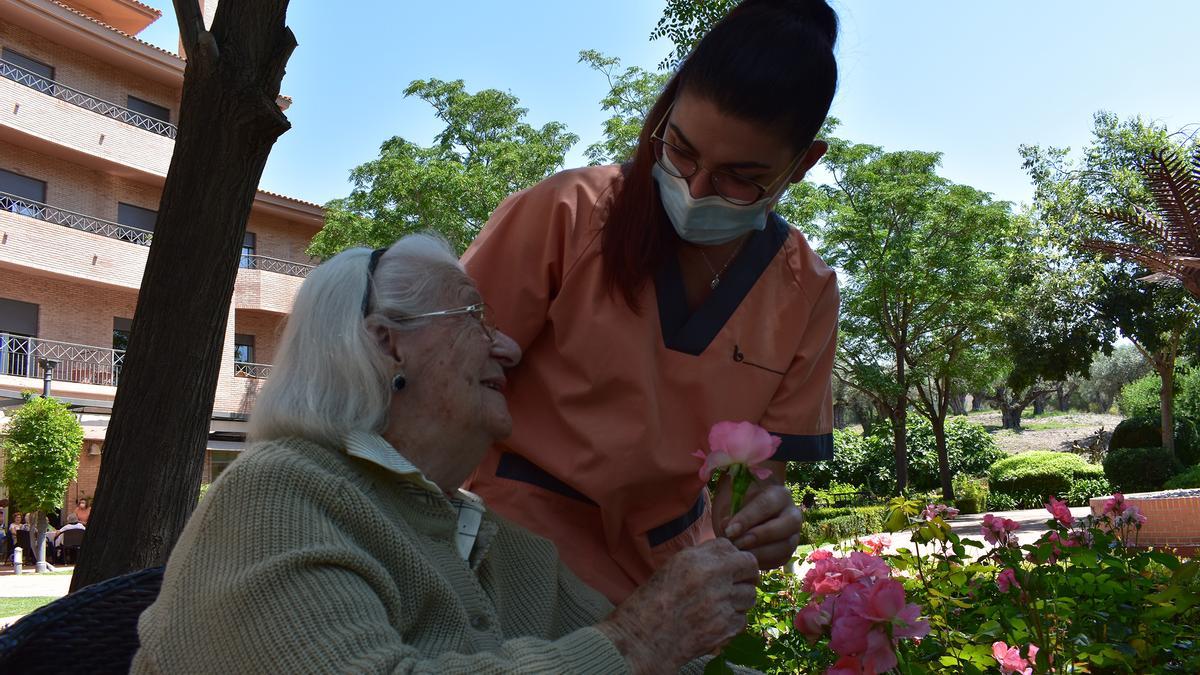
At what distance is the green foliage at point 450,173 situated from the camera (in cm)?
1836

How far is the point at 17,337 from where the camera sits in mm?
21344

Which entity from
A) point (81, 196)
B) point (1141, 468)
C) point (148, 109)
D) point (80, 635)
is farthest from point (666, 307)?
point (148, 109)

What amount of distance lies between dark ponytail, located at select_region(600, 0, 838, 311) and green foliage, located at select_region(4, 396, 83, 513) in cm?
1784

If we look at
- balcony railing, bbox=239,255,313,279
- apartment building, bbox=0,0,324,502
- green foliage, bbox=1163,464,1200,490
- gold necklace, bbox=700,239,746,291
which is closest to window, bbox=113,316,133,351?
apartment building, bbox=0,0,324,502

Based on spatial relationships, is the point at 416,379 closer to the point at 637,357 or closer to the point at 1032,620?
the point at 637,357

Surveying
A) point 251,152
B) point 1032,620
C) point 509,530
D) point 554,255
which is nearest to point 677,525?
point 509,530

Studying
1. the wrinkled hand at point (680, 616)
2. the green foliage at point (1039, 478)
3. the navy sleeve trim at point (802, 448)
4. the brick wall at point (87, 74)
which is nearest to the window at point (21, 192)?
the brick wall at point (87, 74)

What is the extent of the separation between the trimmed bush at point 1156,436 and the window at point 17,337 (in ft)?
83.1

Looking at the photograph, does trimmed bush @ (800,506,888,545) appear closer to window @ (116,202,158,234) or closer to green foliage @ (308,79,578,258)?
green foliage @ (308,79,578,258)

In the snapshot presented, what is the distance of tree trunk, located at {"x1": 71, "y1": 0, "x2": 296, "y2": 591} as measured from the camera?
10.3ft

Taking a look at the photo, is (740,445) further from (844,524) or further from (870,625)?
(844,524)

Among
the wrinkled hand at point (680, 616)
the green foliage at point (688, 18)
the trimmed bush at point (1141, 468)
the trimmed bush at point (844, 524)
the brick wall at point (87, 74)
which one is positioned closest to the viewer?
the wrinkled hand at point (680, 616)

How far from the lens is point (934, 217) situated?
20.3 metres

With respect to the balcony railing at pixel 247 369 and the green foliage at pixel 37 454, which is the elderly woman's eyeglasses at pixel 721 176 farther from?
the balcony railing at pixel 247 369
